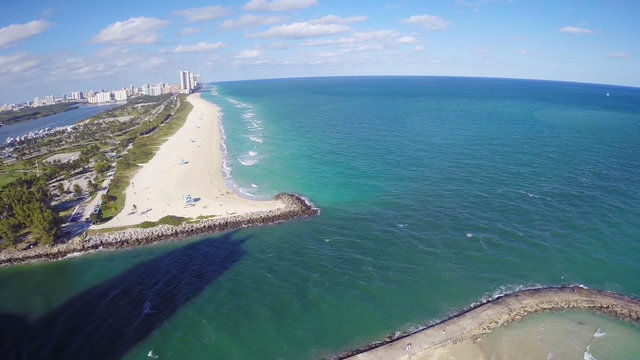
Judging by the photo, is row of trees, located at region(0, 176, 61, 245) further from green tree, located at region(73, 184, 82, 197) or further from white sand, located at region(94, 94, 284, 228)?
white sand, located at region(94, 94, 284, 228)

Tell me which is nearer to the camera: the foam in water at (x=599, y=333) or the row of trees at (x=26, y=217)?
the foam in water at (x=599, y=333)

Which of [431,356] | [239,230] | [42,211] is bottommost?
[431,356]

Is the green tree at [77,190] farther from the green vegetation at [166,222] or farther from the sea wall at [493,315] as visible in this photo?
the sea wall at [493,315]

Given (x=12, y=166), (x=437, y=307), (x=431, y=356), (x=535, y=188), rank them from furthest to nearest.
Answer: (x=12, y=166) < (x=535, y=188) < (x=437, y=307) < (x=431, y=356)

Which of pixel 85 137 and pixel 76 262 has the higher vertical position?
pixel 85 137

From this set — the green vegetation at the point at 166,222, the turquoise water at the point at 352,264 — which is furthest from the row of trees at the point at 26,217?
the green vegetation at the point at 166,222

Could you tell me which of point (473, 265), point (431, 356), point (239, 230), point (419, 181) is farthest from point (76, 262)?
point (419, 181)

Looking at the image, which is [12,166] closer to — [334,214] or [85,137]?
[85,137]

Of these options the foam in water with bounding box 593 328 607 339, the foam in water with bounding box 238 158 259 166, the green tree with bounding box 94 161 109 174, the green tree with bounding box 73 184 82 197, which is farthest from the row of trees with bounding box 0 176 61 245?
the foam in water with bounding box 593 328 607 339
